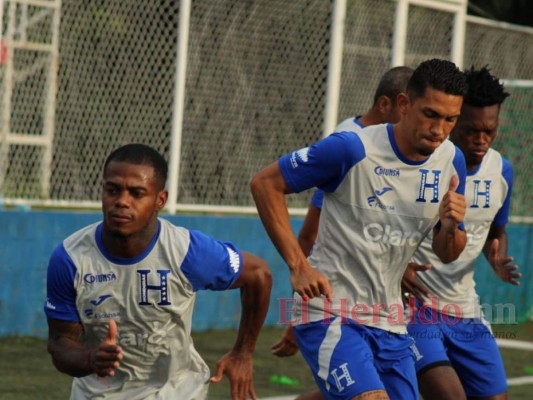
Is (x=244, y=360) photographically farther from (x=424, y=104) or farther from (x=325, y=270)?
(x=424, y=104)

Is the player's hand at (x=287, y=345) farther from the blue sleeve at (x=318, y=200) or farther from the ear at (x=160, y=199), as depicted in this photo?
the ear at (x=160, y=199)

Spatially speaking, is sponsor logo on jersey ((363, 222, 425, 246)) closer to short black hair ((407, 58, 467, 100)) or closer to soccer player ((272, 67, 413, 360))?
short black hair ((407, 58, 467, 100))

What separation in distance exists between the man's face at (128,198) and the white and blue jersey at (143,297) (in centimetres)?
15

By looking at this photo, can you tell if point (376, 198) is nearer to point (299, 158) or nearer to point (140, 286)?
point (299, 158)

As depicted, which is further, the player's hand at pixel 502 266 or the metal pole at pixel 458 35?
the metal pole at pixel 458 35

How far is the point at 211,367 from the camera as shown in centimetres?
960

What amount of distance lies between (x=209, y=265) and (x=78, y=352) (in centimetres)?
72

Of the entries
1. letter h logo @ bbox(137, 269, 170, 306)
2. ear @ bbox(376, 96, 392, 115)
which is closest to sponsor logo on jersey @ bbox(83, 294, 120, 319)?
letter h logo @ bbox(137, 269, 170, 306)

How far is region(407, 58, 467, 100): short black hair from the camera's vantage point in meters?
5.70

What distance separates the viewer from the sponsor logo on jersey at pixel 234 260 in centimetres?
553

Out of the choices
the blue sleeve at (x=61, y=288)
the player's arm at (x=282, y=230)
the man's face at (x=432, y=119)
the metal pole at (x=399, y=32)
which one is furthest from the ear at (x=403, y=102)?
the metal pole at (x=399, y=32)

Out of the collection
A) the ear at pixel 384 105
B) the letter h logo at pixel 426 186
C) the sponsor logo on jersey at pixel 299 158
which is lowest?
the letter h logo at pixel 426 186

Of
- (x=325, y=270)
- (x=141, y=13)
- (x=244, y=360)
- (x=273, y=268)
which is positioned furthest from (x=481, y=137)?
(x=273, y=268)

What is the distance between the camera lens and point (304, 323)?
19.2 feet
